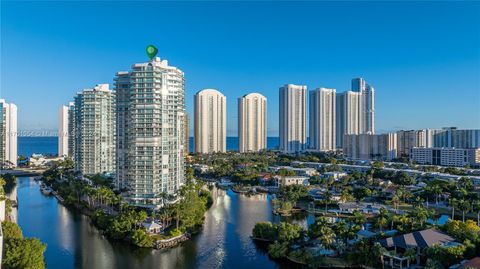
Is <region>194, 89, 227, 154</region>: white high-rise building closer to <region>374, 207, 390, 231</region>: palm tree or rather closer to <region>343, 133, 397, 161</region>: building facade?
<region>343, 133, 397, 161</region>: building facade

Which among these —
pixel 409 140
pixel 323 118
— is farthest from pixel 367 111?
pixel 409 140

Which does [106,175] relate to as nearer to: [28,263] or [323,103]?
[28,263]

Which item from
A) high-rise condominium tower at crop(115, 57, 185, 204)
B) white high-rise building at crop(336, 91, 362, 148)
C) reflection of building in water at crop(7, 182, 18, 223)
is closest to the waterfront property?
reflection of building in water at crop(7, 182, 18, 223)

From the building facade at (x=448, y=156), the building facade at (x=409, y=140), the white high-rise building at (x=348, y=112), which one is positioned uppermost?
the white high-rise building at (x=348, y=112)

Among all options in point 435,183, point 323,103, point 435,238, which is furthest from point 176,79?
point 323,103

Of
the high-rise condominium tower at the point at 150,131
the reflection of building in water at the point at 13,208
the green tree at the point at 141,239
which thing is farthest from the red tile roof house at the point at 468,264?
the reflection of building in water at the point at 13,208

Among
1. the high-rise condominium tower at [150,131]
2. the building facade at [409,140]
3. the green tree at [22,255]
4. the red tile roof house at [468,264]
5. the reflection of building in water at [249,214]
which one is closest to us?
the green tree at [22,255]

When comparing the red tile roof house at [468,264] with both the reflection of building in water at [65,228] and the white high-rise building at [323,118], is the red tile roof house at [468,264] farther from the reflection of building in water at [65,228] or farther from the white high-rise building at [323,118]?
the white high-rise building at [323,118]

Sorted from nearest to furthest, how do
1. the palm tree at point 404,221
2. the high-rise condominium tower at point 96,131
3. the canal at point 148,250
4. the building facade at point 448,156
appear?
the canal at point 148,250, the palm tree at point 404,221, the high-rise condominium tower at point 96,131, the building facade at point 448,156
